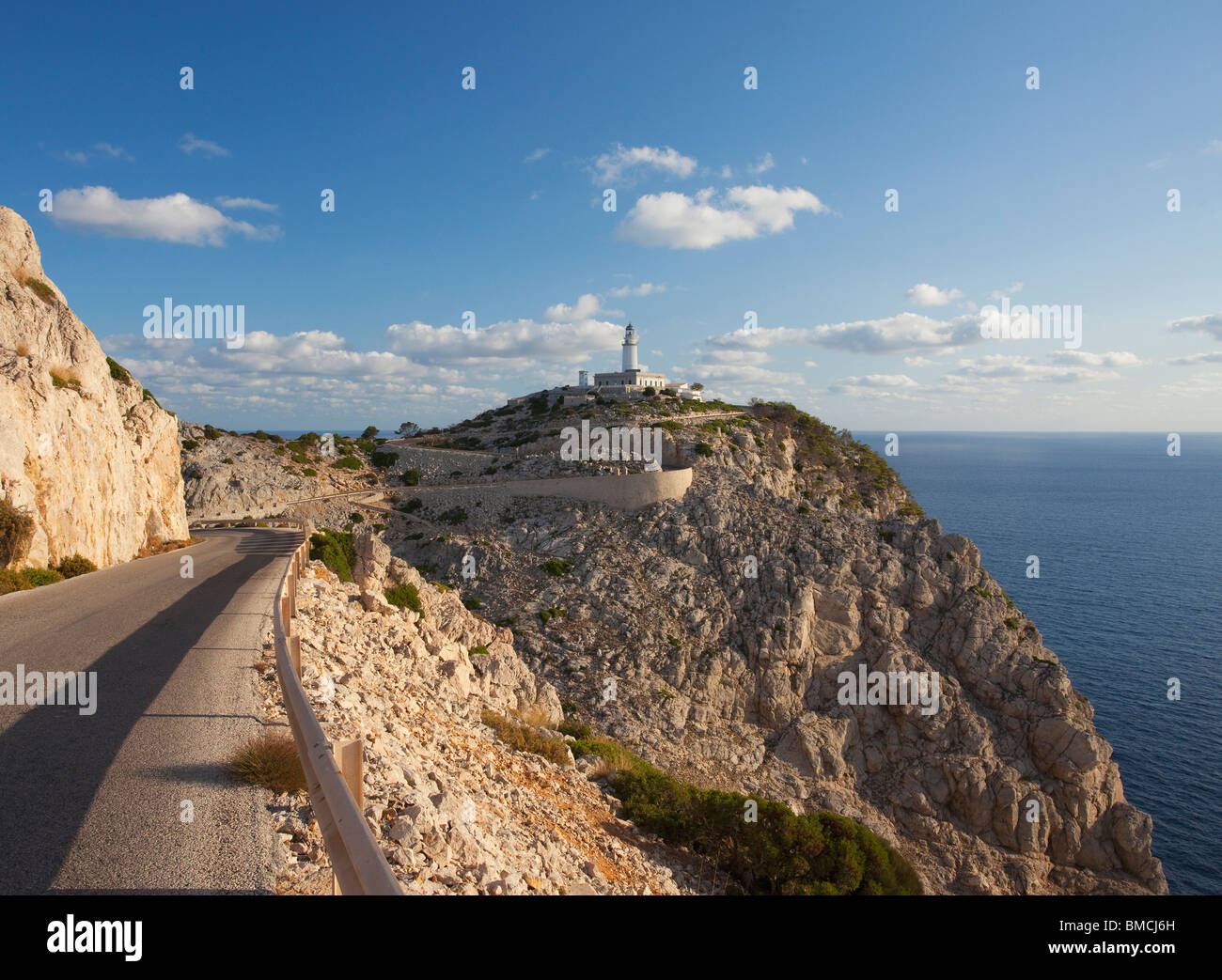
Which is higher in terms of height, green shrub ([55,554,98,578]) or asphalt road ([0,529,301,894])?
green shrub ([55,554,98,578])

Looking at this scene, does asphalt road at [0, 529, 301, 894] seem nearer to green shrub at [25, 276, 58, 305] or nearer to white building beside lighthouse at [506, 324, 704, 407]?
green shrub at [25, 276, 58, 305]

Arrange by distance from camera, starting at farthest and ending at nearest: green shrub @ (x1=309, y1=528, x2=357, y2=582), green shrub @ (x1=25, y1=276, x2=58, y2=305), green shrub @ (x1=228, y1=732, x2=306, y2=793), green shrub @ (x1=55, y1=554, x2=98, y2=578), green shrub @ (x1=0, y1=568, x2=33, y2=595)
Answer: green shrub @ (x1=309, y1=528, x2=357, y2=582)
green shrub @ (x1=25, y1=276, x2=58, y2=305)
green shrub @ (x1=55, y1=554, x2=98, y2=578)
green shrub @ (x1=0, y1=568, x2=33, y2=595)
green shrub @ (x1=228, y1=732, x2=306, y2=793)

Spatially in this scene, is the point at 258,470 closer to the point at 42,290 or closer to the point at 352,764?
the point at 42,290

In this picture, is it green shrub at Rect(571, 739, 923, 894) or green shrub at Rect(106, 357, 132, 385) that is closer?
green shrub at Rect(571, 739, 923, 894)

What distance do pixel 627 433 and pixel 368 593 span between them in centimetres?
3371

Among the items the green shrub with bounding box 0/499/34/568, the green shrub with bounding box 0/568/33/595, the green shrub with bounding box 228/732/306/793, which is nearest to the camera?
the green shrub with bounding box 228/732/306/793

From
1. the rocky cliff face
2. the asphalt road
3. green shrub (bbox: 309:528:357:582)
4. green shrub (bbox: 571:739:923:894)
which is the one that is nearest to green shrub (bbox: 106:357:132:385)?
the rocky cliff face

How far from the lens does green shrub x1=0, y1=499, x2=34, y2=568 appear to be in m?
15.5

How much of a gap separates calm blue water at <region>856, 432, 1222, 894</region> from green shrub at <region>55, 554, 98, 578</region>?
42180 mm

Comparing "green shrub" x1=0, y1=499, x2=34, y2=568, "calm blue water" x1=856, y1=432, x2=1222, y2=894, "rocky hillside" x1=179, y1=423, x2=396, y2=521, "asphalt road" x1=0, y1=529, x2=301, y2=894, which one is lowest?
→ "calm blue water" x1=856, y1=432, x2=1222, y2=894

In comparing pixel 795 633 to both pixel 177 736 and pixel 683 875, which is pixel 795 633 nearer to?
pixel 683 875

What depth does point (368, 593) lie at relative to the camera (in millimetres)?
17688

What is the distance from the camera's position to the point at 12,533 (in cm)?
1570
